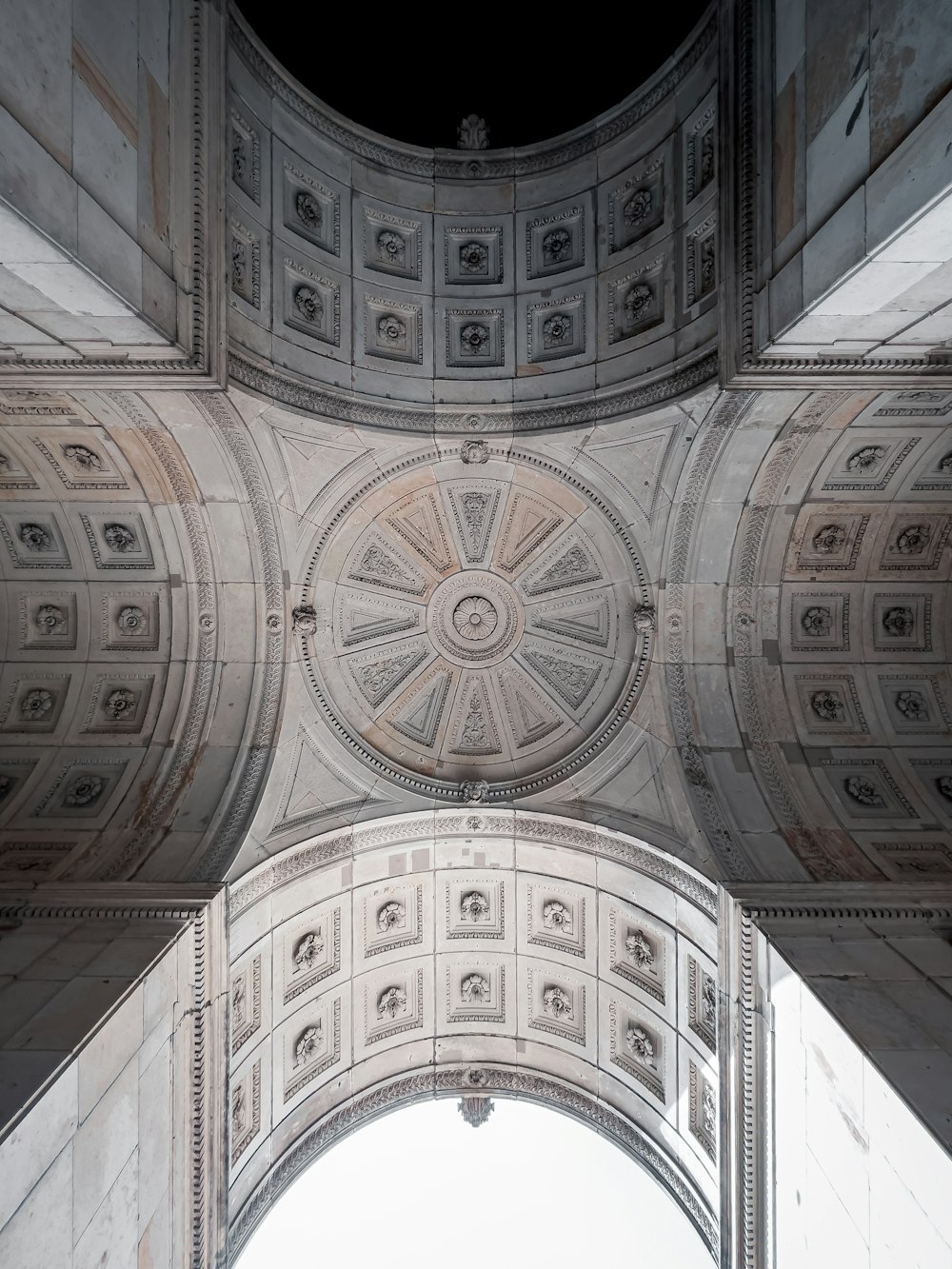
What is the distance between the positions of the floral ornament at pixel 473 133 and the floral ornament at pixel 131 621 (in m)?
9.09

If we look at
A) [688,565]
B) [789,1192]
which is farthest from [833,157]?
[789,1192]

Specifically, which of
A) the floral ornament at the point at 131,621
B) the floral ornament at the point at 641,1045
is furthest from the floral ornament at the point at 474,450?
the floral ornament at the point at 641,1045

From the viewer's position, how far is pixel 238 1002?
34.6 ft

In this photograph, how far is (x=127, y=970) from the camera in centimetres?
796

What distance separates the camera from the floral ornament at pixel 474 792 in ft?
41.0

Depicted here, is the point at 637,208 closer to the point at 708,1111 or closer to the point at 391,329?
the point at 391,329

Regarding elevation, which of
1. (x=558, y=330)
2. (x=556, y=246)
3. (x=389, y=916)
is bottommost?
(x=389, y=916)

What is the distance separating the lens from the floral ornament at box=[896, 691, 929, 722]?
12078 millimetres

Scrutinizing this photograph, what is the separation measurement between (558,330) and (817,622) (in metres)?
6.42

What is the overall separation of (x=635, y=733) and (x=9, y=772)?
10.4m

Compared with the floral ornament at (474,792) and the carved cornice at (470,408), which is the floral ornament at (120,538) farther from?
the floral ornament at (474,792)

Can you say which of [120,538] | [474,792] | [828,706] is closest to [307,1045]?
[474,792]

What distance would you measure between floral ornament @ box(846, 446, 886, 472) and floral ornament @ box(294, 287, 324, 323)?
8.26 metres

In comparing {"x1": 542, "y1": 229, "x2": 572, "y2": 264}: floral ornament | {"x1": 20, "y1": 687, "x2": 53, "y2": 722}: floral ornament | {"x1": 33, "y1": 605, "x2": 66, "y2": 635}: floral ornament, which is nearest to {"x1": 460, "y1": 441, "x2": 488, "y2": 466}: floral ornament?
{"x1": 542, "y1": 229, "x2": 572, "y2": 264}: floral ornament
